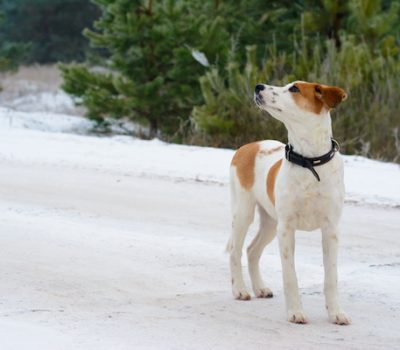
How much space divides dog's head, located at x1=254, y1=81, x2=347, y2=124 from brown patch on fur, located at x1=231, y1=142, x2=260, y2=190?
30.2 inches

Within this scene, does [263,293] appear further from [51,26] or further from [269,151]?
[51,26]

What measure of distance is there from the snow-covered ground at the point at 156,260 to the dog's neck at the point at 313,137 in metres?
1.02

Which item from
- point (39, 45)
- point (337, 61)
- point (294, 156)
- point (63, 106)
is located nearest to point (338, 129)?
point (337, 61)

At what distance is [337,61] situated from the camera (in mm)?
15117

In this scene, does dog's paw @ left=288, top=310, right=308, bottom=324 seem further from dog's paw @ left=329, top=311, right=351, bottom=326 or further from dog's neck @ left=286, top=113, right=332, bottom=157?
dog's neck @ left=286, top=113, right=332, bottom=157

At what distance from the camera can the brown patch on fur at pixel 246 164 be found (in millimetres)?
6719

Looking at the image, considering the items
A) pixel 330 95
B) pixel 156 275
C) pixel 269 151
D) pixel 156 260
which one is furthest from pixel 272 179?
pixel 156 260

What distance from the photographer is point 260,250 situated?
6934 mm

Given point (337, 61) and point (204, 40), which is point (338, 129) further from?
point (204, 40)

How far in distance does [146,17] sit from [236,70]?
2.60 meters

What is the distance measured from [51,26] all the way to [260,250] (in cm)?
3925

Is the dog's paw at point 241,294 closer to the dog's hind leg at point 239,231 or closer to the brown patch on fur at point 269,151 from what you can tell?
the dog's hind leg at point 239,231

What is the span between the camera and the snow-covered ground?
226 inches

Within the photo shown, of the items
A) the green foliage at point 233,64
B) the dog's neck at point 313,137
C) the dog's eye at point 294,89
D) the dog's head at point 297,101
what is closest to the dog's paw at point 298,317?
the dog's neck at point 313,137
